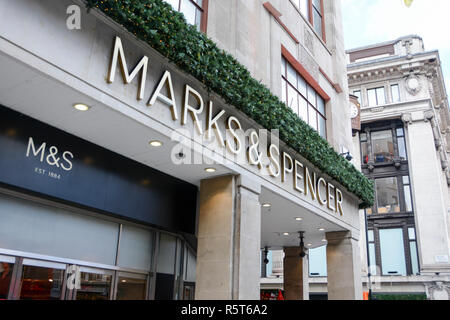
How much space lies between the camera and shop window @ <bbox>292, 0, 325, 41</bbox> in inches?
718

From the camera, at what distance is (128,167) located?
9922 mm

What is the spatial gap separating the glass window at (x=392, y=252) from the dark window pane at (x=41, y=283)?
1490 inches

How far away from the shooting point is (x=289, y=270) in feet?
69.0

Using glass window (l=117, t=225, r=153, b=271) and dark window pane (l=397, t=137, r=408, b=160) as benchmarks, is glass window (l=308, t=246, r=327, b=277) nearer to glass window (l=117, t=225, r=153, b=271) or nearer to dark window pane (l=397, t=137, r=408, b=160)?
dark window pane (l=397, t=137, r=408, b=160)

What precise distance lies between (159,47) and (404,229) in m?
39.3

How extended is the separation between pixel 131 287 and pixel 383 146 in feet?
132

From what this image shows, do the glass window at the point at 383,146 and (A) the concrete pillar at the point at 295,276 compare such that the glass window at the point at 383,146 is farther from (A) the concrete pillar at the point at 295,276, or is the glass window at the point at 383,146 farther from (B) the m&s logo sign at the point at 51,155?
(B) the m&s logo sign at the point at 51,155

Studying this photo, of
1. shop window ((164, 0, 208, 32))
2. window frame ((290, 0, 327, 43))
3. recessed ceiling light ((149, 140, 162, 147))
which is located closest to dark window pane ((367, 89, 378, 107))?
window frame ((290, 0, 327, 43))

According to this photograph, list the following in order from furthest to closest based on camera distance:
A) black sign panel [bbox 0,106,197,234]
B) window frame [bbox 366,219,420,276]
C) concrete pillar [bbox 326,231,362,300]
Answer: window frame [bbox 366,219,420,276], concrete pillar [bbox 326,231,362,300], black sign panel [bbox 0,106,197,234]

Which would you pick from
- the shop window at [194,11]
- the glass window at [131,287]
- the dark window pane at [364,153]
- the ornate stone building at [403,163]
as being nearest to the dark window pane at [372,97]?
the ornate stone building at [403,163]

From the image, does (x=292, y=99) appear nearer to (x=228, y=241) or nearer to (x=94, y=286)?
(x=228, y=241)

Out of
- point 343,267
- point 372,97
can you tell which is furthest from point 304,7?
point 372,97

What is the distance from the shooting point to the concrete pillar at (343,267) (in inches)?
664

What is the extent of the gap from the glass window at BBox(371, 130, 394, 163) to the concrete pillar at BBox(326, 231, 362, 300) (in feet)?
97.3
